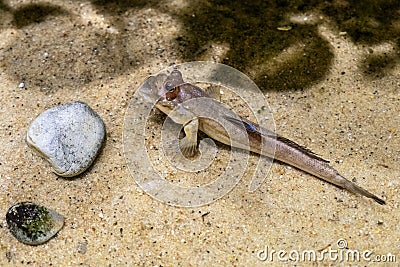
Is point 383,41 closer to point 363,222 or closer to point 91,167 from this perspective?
point 363,222

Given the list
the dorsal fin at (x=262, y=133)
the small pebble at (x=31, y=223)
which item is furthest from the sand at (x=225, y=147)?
the dorsal fin at (x=262, y=133)

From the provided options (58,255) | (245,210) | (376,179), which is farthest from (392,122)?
(58,255)

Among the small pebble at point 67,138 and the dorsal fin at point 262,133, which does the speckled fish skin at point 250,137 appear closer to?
the dorsal fin at point 262,133

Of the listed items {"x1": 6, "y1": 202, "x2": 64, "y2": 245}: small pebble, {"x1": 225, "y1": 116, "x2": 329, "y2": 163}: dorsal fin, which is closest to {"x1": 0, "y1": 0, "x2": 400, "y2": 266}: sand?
{"x1": 6, "y1": 202, "x2": 64, "y2": 245}: small pebble

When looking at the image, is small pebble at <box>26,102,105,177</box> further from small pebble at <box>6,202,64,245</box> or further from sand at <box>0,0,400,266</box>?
small pebble at <box>6,202,64,245</box>

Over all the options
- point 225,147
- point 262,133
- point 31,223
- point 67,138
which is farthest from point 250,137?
point 31,223

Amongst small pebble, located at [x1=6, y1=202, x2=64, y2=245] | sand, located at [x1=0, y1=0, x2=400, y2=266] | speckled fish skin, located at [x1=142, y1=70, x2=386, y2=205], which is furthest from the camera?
speckled fish skin, located at [x1=142, y1=70, x2=386, y2=205]
